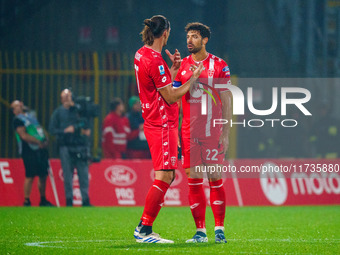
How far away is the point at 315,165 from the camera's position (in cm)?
1700

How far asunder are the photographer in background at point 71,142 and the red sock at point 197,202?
6.94m

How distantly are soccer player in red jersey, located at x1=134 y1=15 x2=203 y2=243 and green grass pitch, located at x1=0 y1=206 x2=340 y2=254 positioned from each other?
457 mm

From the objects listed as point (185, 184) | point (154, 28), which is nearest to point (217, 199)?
point (154, 28)

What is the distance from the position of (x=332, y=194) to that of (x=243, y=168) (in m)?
2.06

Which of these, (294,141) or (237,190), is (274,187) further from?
(294,141)

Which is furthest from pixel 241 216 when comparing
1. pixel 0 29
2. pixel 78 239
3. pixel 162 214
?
pixel 0 29

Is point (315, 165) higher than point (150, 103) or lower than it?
lower

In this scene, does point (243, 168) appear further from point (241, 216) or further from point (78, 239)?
point (78, 239)

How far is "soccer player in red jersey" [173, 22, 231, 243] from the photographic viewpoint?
28.9 ft

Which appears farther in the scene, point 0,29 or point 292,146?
point 0,29

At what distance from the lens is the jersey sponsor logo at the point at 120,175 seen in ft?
52.9

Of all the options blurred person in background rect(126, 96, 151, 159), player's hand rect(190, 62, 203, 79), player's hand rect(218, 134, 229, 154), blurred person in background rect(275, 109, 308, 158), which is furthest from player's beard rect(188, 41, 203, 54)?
blurred person in background rect(275, 109, 308, 158)

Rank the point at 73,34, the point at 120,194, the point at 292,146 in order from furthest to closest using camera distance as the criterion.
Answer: the point at 73,34
the point at 292,146
the point at 120,194

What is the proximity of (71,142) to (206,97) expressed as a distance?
24.2 feet
